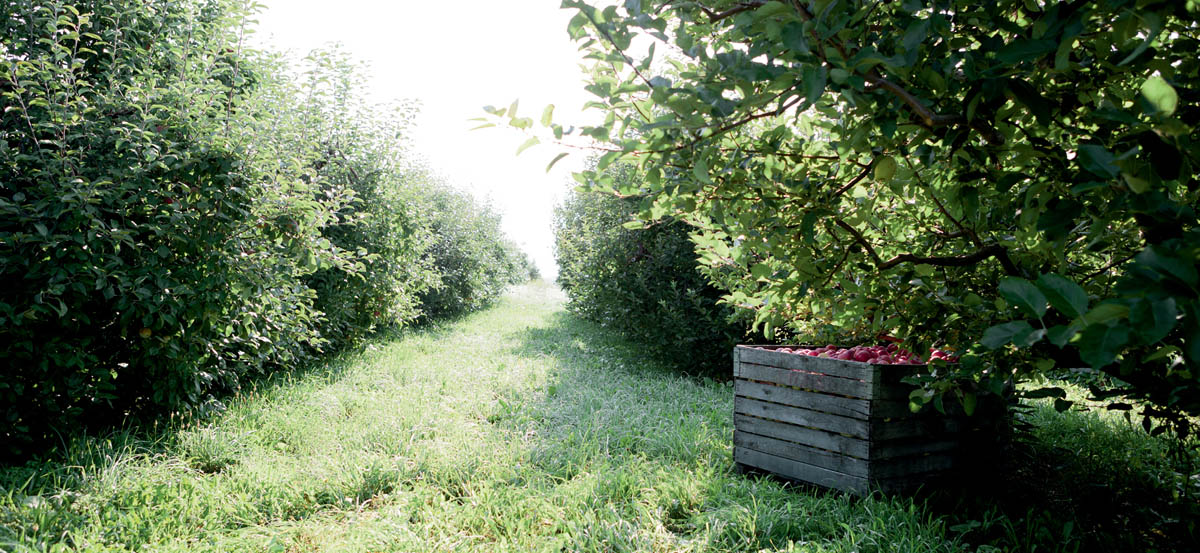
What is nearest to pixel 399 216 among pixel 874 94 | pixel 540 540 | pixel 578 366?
pixel 578 366

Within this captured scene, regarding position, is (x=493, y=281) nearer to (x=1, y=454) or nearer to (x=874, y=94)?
(x=1, y=454)

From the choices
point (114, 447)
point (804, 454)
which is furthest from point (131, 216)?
point (804, 454)

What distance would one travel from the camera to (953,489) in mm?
3234

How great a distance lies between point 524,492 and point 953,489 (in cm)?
226

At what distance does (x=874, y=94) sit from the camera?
4.77ft

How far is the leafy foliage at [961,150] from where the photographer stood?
1015 millimetres

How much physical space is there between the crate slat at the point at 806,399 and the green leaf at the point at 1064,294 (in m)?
2.22

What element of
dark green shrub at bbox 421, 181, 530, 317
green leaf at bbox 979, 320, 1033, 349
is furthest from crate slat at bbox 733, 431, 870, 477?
dark green shrub at bbox 421, 181, 530, 317

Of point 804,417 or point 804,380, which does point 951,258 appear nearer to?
point 804,380

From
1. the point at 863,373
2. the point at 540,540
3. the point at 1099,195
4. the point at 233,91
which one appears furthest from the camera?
the point at 233,91

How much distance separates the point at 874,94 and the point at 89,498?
398 cm

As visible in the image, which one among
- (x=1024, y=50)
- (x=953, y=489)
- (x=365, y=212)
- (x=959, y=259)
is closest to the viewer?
(x=1024, y=50)

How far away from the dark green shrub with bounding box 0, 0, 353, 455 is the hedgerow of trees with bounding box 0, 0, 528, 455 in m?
0.01

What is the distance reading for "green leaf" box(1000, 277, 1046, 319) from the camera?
0.99 metres
